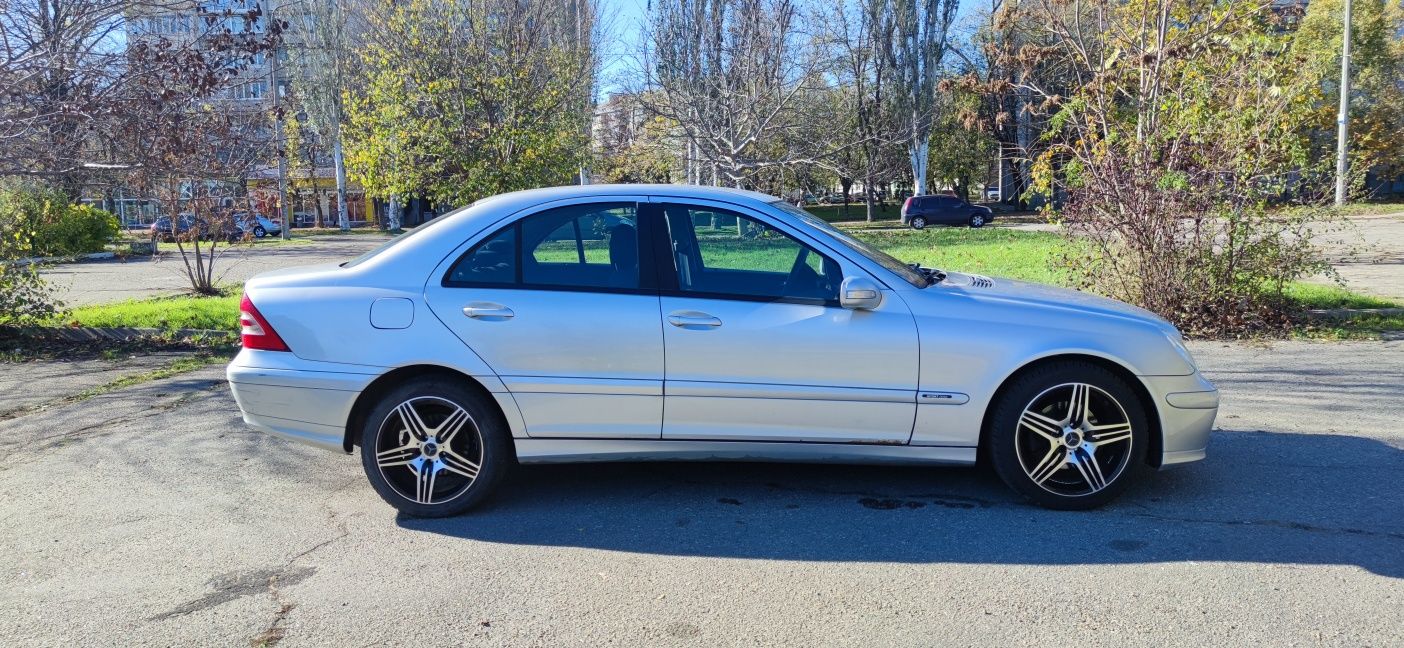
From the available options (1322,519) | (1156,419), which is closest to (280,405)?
(1156,419)

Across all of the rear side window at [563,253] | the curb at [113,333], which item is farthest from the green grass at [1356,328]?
the curb at [113,333]

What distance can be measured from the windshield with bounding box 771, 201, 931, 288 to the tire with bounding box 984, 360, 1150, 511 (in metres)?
0.70

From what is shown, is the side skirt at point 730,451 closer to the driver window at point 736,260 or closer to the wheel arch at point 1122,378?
the wheel arch at point 1122,378

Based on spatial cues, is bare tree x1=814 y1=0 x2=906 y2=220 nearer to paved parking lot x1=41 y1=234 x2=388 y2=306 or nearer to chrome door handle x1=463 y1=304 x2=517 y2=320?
paved parking lot x1=41 y1=234 x2=388 y2=306

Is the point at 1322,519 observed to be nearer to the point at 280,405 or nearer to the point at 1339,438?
the point at 1339,438

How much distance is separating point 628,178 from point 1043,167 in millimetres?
23707

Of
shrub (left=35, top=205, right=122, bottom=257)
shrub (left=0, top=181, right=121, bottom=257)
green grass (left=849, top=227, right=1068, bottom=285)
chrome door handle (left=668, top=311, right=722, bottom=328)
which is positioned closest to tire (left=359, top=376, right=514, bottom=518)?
chrome door handle (left=668, top=311, right=722, bottom=328)

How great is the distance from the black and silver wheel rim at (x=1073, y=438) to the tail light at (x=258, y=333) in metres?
3.59

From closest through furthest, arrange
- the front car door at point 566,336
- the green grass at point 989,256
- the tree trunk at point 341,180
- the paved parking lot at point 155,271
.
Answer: the front car door at point 566,336 < the green grass at point 989,256 < the paved parking lot at point 155,271 < the tree trunk at point 341,180

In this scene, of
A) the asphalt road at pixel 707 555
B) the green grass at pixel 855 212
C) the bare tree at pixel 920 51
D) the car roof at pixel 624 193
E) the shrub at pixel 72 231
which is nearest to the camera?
the asphalt road at pixel 707 555

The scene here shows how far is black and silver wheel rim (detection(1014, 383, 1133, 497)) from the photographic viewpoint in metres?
4.59

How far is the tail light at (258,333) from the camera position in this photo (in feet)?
15.5

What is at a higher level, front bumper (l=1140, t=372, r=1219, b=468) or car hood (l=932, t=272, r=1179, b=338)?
car hood (l=932, t=272, r=1179, b=338)

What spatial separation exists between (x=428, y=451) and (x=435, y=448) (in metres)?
0.04
